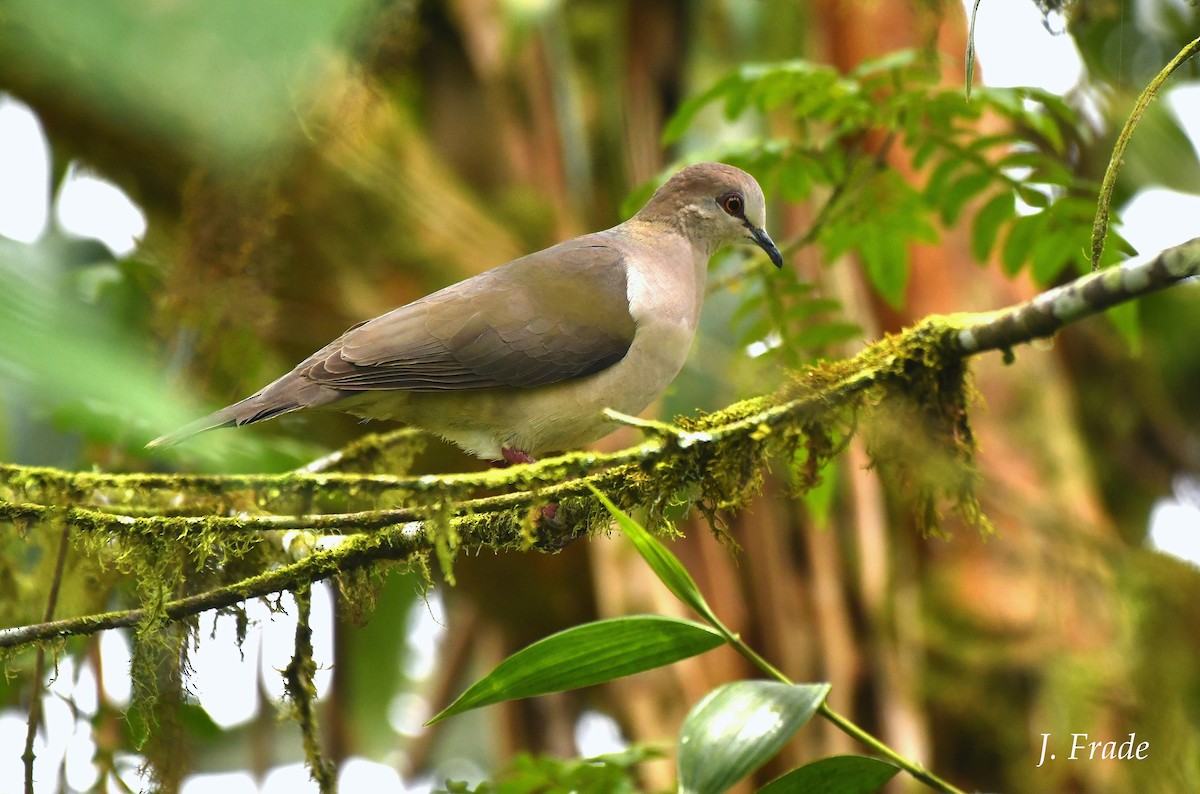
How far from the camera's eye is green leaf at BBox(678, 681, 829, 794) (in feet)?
5.06

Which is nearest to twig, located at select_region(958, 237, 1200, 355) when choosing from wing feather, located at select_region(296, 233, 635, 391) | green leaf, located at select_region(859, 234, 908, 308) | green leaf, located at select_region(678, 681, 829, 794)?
green leaf, located at select_region(678, 681, 829, 794)

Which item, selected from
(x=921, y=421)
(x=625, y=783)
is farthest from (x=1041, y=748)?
(x=921, y=421)

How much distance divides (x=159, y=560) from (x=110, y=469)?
4.79ft

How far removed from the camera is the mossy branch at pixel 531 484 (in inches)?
82.4

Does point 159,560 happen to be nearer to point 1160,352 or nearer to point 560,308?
point 560,308

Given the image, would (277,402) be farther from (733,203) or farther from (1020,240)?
(1020,240)

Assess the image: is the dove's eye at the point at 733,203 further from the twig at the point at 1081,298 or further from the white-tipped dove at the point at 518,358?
the twig at the point at 1081,298

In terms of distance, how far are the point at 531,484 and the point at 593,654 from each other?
1.80 feet

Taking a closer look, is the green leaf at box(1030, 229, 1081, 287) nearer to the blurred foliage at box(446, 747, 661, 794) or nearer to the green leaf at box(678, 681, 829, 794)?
the blurred foliage at box(446, 747, 661, 794)

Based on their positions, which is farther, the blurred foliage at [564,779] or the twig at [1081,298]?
the blurred foliage at [564,779]

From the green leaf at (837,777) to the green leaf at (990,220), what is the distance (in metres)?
2.10
